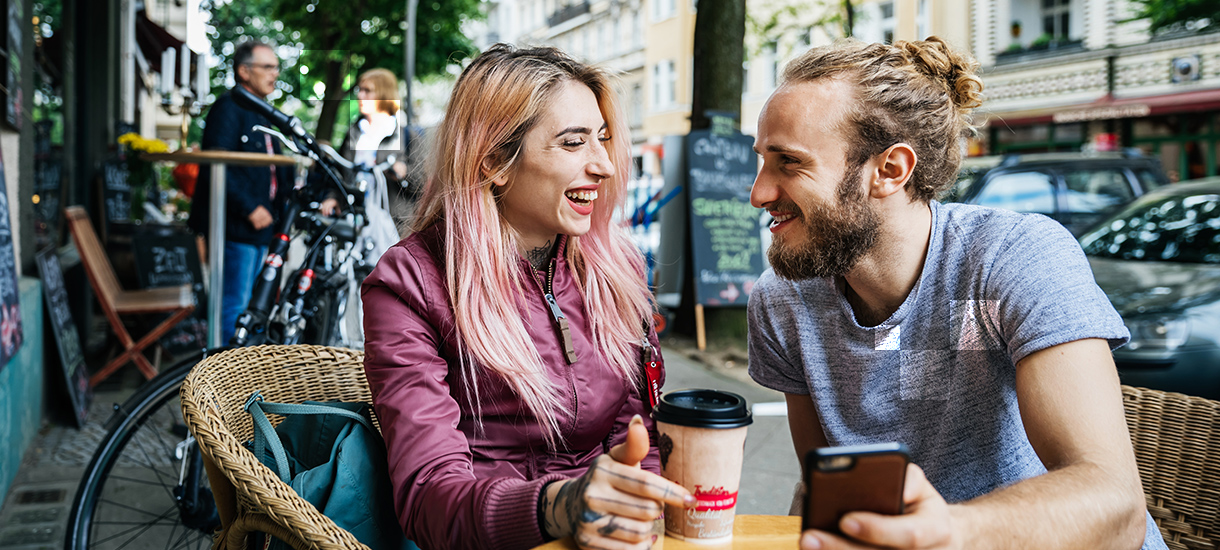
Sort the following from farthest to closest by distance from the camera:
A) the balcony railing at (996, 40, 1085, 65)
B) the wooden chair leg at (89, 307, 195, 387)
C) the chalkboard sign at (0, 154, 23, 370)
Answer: the balcony railing at (996, 40, 1085, 65)
the wooden chair leg at (89, 307, 195, 387)
the chalkboard sign at (0, 154, 23, 370)

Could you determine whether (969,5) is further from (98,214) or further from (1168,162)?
(98,214)

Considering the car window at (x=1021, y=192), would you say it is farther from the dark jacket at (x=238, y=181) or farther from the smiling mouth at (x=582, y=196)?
the smiling mouth at (x=582, y=196)

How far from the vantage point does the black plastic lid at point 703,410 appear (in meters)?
1.10

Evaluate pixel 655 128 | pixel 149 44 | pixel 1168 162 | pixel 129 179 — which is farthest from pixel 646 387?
pixel 655 128

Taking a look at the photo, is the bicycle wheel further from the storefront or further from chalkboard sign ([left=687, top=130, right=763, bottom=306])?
the storefront

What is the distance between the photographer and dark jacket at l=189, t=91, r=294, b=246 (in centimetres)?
462

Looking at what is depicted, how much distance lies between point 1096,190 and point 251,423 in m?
7.83

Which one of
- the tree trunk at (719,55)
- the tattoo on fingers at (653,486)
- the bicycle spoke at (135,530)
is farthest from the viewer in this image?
the tree trunk at (719,55)

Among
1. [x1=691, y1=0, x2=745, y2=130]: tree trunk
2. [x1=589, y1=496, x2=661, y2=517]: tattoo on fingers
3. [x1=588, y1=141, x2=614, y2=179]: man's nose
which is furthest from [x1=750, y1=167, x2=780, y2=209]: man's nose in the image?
[x1=691, y1=0, x2=745, y2=130]: tree trunk

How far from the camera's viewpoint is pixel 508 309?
5.92ft

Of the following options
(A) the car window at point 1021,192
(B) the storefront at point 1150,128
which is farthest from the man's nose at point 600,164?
(B) the storefront at point 1150,128

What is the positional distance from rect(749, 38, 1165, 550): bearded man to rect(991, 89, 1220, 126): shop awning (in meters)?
17.8

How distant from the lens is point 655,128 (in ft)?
109

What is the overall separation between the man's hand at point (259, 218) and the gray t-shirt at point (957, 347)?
3.86m
